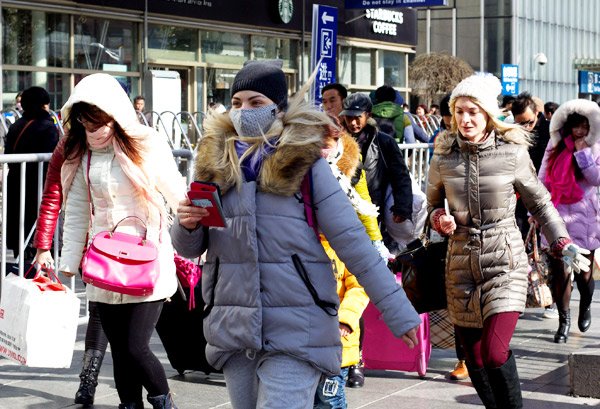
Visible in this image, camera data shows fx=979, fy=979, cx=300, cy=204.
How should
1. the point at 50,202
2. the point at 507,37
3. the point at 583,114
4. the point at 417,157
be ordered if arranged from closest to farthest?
the point at 50,202, the point at 583,114, the point at 417,157, the point at 507,37

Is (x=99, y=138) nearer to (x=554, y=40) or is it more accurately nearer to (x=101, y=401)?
(x=101, y=401)

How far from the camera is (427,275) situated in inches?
203

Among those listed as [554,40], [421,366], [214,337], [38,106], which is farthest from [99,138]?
[554,40]

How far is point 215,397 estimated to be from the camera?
5746 mm

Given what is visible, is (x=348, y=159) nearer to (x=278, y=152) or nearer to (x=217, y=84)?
(x=278, y=152)

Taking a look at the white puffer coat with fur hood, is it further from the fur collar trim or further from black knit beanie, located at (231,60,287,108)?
black knit beanie, located at (231,60,287,108)

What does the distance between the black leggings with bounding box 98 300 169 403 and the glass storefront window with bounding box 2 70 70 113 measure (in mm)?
14394

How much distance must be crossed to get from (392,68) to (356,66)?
7.63ft

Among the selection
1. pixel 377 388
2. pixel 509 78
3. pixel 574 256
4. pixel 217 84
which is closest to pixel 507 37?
pixel 509 78

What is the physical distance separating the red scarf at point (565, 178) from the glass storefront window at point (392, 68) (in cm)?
2306

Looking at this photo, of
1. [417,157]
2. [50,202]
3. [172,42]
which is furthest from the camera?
[172,42]

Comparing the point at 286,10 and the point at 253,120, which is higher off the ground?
the point at 286,10

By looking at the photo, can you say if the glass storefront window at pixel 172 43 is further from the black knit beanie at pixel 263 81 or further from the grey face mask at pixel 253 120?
the grey face mask at pixel 253 120

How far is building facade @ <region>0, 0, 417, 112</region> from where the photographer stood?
19141 millimetres
